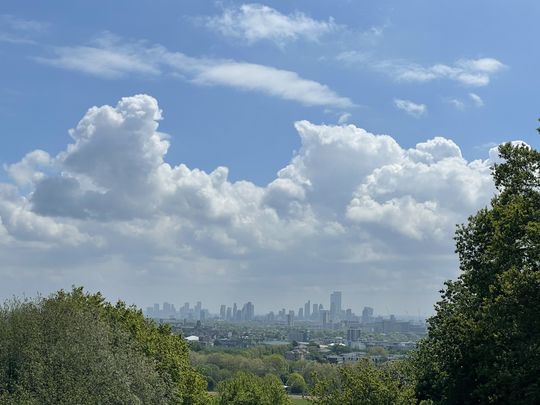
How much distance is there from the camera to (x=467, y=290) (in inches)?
1802

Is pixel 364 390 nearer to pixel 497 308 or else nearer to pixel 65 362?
pixel 497 308

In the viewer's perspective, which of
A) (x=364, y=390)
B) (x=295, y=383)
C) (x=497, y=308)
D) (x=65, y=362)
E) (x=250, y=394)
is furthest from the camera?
(x=295, y=383)

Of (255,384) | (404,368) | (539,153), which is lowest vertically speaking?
(255,384)

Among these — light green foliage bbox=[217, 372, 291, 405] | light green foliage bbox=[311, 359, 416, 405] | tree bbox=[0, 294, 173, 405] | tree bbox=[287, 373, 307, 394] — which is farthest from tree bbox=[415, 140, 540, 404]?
tree bbox=[287, 373, 307, 394]

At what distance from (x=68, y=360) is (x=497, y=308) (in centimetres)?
2536

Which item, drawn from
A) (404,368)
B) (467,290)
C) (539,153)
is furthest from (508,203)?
(404,368)

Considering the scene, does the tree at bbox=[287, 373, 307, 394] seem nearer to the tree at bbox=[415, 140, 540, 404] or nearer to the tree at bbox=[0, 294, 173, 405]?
the tree at bbox=[0, 294, 173, 405]

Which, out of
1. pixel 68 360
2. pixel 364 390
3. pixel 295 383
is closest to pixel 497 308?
pixel 364 390

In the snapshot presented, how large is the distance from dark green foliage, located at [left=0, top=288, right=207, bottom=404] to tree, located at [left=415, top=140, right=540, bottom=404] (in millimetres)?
18528

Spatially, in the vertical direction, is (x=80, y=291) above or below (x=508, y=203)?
below

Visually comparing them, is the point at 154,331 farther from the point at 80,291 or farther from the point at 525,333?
the point at 525,333

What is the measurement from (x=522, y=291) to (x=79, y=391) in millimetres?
25018

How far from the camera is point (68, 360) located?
1777 inches

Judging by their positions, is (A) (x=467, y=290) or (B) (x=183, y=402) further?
(B) (x=183, y=402)
